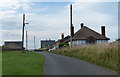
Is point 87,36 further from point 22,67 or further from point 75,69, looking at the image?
point 75,69

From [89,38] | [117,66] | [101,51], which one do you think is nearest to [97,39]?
[89,38]

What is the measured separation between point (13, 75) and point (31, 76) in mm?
1152

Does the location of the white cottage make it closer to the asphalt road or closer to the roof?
the roof

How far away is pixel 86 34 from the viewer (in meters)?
80.0

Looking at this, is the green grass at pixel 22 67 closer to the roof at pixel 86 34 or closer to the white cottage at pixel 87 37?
the white cottage at pixel 87 37

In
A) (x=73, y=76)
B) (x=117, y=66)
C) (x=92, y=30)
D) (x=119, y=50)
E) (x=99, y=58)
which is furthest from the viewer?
(x=92, y=30)

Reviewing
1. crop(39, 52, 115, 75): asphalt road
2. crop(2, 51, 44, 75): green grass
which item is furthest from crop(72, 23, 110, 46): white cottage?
crop(39, 52, 115, 75): asphalt road

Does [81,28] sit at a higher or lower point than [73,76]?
higher

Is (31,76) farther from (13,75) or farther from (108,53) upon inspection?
(108,53)

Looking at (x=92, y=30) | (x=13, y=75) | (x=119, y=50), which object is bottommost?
(x=13, y=75)

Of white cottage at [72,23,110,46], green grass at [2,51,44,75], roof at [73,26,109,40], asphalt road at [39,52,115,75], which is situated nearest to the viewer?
asphalt road at [39,52,115,75]

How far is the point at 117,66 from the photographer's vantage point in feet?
55.2

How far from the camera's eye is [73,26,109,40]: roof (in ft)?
257

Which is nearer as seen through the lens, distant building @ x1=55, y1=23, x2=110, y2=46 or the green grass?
the green grass
